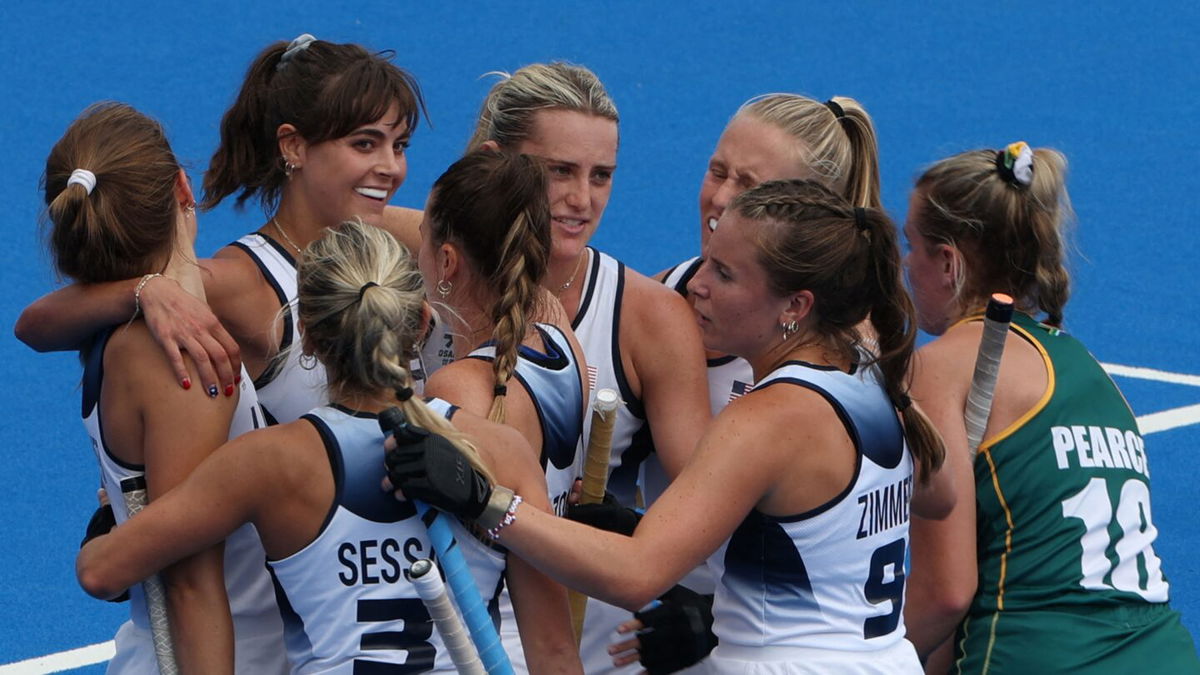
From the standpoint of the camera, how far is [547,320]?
359cm

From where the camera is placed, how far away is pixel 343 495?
2.94 meters

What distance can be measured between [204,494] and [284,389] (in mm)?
781

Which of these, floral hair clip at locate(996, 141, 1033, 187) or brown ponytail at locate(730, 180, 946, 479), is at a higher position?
floral hair clip at locate(996, 141, 1033, 187)

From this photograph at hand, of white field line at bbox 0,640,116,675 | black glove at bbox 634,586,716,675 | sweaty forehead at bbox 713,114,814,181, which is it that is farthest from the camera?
white field line at bbox 0,640,116,675

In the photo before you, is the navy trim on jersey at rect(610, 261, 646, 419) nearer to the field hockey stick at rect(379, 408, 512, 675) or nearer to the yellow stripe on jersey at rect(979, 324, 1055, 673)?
the yellow stripe on jersey at rect(979, 324, 1055, 673)

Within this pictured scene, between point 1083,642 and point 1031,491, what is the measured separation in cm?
37

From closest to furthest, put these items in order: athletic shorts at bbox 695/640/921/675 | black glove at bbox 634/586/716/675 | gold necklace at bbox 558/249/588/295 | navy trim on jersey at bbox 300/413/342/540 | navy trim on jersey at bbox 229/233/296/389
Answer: navy trim on jersey at bbox 300/413/342/540, athletic shorts at bbox 695/640/921/675, black glove at bbox 634/586/716/675, navy trim on jersey at bbox 229/233/296/389, gold necklace at bbox 558/249/588/295

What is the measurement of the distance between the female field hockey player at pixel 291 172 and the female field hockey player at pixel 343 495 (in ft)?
1.93

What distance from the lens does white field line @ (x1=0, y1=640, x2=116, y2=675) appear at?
555cm

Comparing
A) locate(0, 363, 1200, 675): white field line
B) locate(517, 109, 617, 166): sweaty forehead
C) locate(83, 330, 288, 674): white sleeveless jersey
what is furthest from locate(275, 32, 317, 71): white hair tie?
locate(0, 363, 1200, 675): white field line

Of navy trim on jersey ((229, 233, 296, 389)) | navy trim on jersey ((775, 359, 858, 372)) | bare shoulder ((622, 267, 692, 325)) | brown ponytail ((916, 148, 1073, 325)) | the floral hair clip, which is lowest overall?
navy trim on jersey ((229, 233, 296, 389))

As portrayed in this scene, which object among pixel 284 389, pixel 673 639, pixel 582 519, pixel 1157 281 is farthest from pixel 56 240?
pixel 1157 281

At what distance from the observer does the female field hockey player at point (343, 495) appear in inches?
116

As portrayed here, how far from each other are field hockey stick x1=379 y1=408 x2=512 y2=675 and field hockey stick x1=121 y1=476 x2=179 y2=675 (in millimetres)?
642
